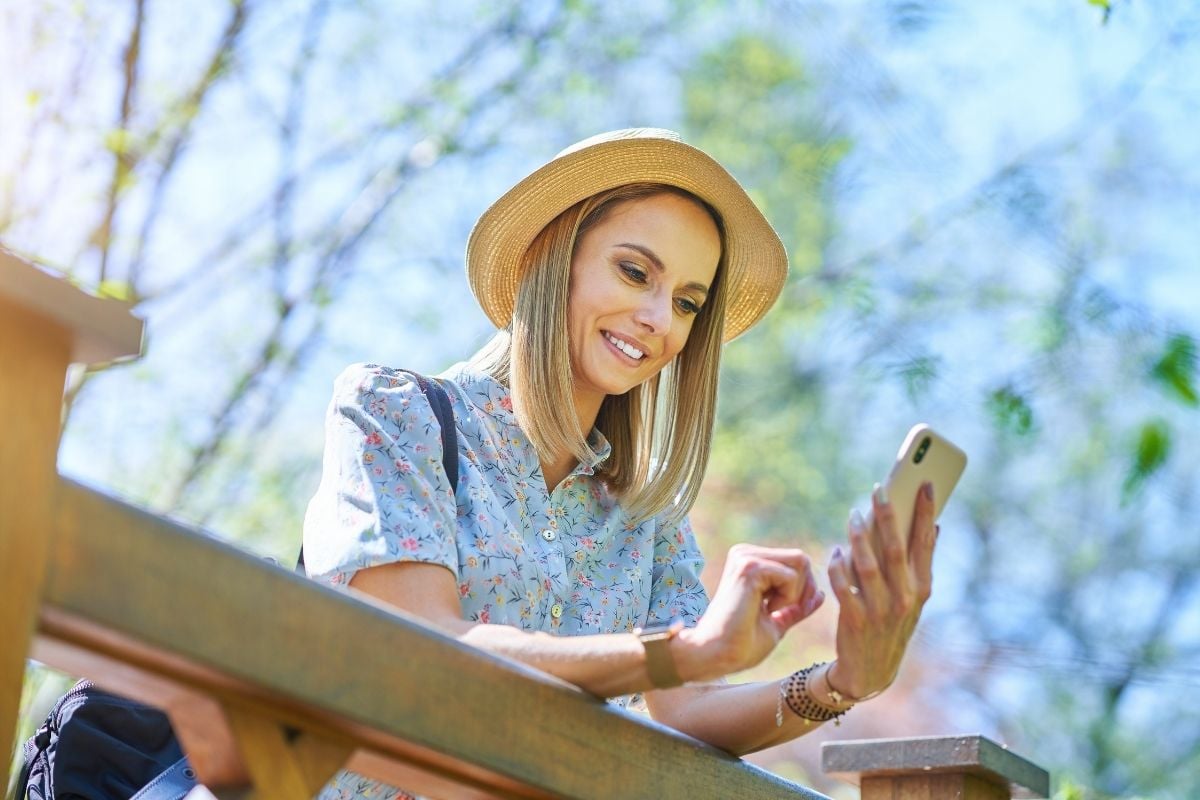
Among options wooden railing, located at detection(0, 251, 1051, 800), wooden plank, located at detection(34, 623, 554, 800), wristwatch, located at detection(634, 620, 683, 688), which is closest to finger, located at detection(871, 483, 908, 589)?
wristwatch, located at detection(634, 620, 683, 688)

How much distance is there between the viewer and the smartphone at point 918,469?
185cm

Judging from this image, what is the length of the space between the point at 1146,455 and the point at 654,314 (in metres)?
0.82

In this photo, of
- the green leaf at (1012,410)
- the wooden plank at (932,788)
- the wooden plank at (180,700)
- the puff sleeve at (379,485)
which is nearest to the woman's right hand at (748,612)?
the puff sleeve at (379,485)

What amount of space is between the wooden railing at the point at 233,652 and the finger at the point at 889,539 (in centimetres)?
38

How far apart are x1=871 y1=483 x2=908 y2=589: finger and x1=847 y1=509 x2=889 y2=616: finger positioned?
0.04ft

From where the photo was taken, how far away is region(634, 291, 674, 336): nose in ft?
8.74

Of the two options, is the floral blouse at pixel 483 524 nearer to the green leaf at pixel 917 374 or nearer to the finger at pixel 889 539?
the finger at pixel 889 539

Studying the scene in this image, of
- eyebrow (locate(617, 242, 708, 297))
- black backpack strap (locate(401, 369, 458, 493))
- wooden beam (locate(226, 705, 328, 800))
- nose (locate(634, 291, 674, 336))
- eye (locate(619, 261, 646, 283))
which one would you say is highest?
eyebrow (locate(617, 242, 708, 297))

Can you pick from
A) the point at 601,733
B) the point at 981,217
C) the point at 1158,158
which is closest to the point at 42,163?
the point at 601,733

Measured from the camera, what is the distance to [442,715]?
1496 mm

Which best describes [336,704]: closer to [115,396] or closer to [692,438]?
[692,438]

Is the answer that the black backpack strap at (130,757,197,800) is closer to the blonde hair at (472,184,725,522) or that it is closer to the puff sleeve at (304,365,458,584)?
the puff sleeve at (304,365,458,584)

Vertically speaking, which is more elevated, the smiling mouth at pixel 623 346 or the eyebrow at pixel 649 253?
the eyebrow at pixel 649 253

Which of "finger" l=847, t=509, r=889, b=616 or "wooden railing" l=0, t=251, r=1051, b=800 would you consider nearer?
"wooden railing" l=0, t=251, r=1051, b=800
